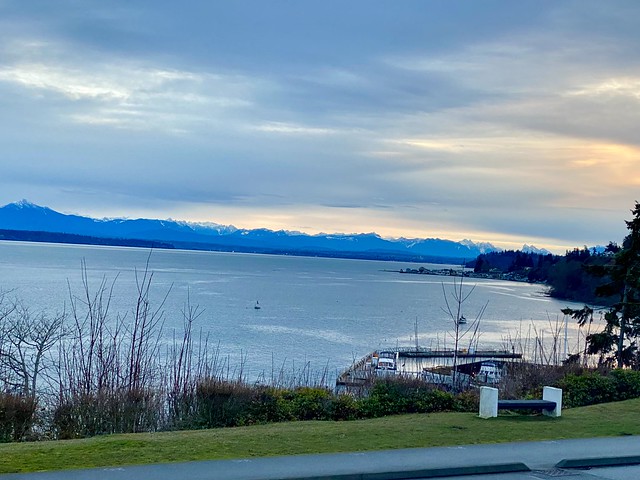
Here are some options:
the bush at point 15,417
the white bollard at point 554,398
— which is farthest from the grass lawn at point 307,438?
the bush at point 15,417

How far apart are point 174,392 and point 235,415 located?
1458 millimetres

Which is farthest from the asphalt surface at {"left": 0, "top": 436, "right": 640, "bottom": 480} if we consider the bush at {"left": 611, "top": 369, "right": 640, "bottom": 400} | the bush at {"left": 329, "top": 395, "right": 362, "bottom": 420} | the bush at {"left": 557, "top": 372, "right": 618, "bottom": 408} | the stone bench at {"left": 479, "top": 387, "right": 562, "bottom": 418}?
the bush at {"left": 611, "top": 369, "right": 640, "bottom": 400}

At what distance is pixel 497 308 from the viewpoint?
3780 inches

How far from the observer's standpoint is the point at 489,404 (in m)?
11.8

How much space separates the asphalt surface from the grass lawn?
1.51 ft

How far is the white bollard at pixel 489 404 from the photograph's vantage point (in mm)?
11758

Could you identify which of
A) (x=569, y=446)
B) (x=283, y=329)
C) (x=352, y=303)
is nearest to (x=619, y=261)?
(x=569, y=446)

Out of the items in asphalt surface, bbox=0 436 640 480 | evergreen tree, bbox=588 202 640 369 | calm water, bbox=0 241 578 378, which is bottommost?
calm water, bbox=0 241 578 378

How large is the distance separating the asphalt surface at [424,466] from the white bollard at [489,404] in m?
2.19

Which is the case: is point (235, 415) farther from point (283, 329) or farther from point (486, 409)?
point (283, 329)

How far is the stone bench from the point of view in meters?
11.8

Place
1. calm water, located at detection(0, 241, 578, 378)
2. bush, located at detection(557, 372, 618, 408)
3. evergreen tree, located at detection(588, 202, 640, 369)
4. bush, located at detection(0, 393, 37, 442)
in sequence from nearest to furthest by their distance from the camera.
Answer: bush, located at detection(0, 393, 37, 442) → bush, located at detection(557, 372, 618, 408) → evergreen tree, located at detection(588, 202, 640, 369) → calm water, located at detection(0, 241, 578, 378)

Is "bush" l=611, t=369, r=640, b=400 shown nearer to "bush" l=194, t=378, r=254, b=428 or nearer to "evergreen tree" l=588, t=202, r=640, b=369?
"evergreen tree" l=588, t=202, r=640, b=369

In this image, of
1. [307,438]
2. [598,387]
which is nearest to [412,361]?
[598,387]
